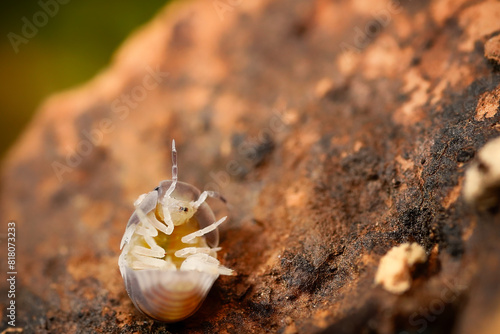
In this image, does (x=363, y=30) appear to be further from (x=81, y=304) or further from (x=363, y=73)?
(x=81, y=304)

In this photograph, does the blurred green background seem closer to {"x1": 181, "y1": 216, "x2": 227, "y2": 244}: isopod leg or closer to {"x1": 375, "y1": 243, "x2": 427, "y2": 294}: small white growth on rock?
{"x1": 181, "y1": 216, "x2": 227, "y2": 244}: isopod leg

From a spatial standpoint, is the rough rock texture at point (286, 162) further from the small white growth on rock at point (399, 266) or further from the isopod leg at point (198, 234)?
the isopod leg at point (198, 234)

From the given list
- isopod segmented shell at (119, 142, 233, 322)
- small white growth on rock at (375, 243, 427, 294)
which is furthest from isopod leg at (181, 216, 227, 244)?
small white growth on rock at (375, 243, 427, 294)

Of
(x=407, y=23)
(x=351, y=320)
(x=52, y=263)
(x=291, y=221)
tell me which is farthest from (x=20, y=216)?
(x=407, y=23)

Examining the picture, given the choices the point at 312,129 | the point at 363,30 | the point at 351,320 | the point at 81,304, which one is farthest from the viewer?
the point at 363,30

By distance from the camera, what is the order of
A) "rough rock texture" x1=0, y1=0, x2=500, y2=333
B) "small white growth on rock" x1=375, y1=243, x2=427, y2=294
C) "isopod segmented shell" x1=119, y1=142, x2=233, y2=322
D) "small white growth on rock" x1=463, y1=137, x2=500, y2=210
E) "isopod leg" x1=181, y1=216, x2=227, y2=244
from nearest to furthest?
"small white growth on rock" x1=463, y1=137, x2=500, y2=210 < "small white growth on rock" x1=375, y1=243, x2=427, y2=294 < "rough rock texture" x1=0, y1=0, x2=500, y2=333 < "isopod segmented shell" x1=119, y1=142, x2=233, y2=322 < "isopod leg" x1=181, y1=216, x2=227, y2=244

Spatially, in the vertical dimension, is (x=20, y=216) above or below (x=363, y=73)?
above
